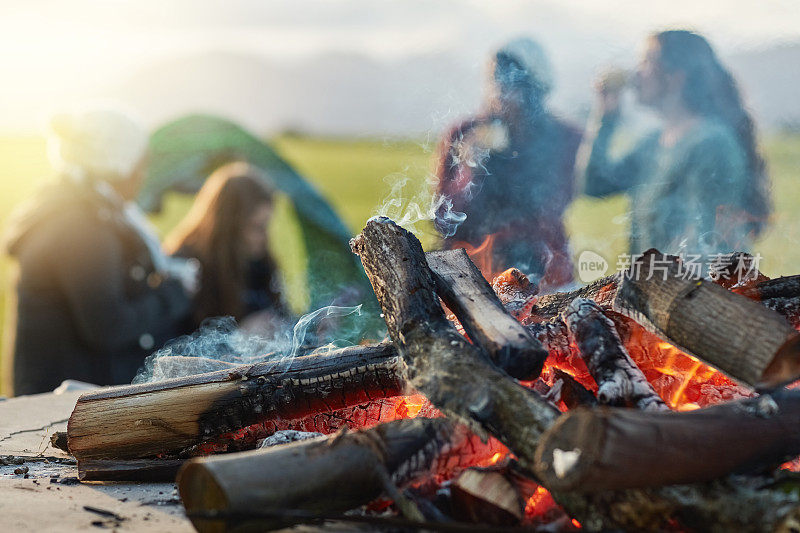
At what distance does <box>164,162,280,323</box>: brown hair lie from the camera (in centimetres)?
582

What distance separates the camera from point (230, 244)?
19.2 ft

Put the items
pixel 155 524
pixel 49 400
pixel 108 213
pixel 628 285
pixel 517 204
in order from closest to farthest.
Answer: pixel 155 524, pixel 628 285, pixel 49 400, pixel 517 204, pixel 108 213

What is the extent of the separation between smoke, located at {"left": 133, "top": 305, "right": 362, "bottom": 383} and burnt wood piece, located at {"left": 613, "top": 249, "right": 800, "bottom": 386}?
1124 mm

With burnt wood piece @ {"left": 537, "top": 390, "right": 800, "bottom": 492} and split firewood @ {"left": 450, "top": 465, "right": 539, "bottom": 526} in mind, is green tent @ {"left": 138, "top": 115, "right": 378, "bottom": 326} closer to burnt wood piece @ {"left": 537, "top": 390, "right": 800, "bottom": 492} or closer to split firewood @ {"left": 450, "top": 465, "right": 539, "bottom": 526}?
split firewood @ {"left": 450, "top": 465, "right": 539, "bottom": 526}

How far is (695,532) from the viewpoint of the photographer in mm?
1710

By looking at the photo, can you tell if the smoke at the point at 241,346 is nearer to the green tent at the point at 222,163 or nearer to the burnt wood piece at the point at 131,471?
the burnt wood piece at the point at 131,471

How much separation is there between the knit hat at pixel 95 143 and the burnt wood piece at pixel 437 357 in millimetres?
2897

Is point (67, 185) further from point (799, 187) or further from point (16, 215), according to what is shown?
point (799, 187)

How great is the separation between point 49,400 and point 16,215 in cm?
144

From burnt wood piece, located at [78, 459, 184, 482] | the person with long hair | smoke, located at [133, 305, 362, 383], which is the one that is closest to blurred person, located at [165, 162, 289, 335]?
smoke, located at [133, 305, 362, 383]

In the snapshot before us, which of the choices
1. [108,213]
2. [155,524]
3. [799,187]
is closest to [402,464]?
[155,524]

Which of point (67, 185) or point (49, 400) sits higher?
point (67, 185)

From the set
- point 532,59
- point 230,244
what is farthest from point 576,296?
point 230,244

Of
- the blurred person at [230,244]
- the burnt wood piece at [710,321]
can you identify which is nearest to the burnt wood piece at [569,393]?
the burnt wood piece at [710,321]
